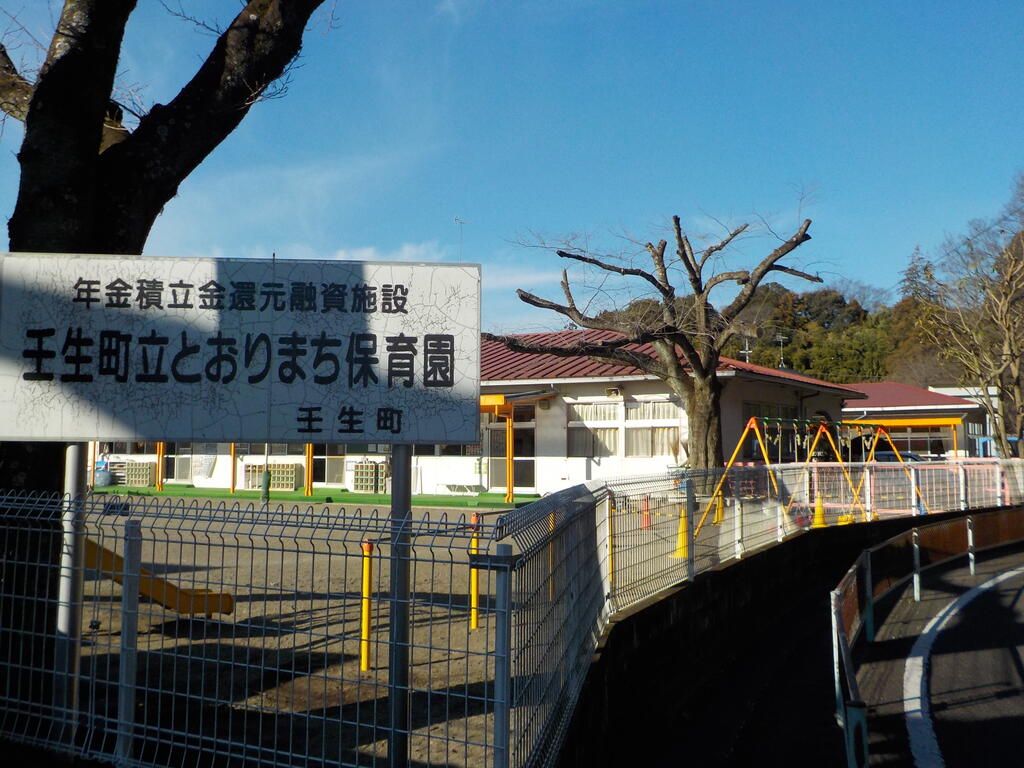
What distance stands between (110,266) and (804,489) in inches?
470

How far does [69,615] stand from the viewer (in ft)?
16.5

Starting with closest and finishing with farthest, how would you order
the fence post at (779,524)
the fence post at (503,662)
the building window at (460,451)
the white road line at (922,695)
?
the fence post at (503,662), the white road line at (922,695), the fence post at (779,524), the building window at (460,451)

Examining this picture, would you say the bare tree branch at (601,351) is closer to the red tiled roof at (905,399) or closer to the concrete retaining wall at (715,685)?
the concrete retaining wall at (715,685)

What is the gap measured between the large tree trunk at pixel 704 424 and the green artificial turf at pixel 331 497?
4260 mm

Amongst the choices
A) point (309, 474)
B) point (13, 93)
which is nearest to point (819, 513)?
point (13, 93)

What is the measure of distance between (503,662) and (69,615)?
310 cm

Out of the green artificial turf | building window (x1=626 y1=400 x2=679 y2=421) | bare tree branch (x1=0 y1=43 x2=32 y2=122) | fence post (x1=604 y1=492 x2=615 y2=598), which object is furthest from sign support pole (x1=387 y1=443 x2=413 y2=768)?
building window (x1=626 y1=400 x2=679 y2=421)

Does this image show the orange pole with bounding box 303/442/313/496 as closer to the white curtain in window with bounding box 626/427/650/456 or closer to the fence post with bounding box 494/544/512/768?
the white curtain in window with bounding box 626/427/650/456

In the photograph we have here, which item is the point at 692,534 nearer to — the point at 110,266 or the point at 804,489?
the point at 110,266

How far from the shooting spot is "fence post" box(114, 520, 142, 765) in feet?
13.9

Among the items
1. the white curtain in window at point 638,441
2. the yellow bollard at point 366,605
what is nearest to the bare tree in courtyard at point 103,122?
the yellow bollard at point 366,605

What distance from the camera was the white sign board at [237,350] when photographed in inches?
197

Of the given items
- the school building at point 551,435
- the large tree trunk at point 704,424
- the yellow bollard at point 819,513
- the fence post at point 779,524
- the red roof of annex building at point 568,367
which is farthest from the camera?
the red roof of annex building at point 568,367

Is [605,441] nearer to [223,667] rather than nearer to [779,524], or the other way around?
[779,524]
